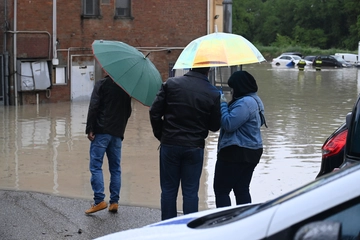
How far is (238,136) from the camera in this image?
21.5ft

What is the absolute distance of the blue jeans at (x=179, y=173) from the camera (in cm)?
643

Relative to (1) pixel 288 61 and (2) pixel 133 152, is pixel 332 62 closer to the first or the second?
(1) pixel 288 61

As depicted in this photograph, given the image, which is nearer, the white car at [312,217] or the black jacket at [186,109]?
the white car at [312,217]

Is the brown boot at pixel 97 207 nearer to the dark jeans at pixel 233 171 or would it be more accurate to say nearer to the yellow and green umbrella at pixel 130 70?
the yellow and green umbrella at pixel 130 70

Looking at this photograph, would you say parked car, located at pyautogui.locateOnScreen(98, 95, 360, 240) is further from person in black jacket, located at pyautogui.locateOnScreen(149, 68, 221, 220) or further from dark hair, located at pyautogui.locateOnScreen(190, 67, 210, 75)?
dark hair, located at pyautogui.locateOnScreen(190, 67, 210, 75)

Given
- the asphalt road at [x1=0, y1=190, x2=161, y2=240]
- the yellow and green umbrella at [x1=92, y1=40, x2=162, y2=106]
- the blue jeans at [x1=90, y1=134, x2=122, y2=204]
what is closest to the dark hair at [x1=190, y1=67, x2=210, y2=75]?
the yellow and green umbrella at [x1=92, y1=40, x2=162, y2=106]

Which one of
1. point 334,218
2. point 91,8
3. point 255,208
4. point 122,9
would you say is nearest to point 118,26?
point 122,9

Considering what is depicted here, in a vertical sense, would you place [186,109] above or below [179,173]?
above

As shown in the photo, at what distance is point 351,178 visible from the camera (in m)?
2.92

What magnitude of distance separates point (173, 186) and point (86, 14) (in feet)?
59.6

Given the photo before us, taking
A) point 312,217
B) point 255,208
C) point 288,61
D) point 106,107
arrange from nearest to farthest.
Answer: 1. point 312,217
2. point 255,208
3. point 106,107
4. point 288,61

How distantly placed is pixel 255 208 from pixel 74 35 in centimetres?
2098

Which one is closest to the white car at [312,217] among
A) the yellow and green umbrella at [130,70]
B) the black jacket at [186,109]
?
the black jacket at [186,109]

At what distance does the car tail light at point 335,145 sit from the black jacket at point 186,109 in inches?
47.8
